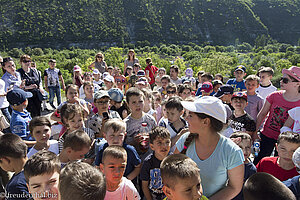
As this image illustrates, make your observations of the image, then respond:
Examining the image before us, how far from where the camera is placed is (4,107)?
4562 millimetres

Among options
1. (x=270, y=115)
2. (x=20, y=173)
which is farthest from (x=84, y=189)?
(x=270, y=115)

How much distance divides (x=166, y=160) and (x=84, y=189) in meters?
0.64

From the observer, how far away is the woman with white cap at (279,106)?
310 cm

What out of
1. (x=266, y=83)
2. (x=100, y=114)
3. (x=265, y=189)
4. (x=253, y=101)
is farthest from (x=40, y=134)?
(x=266, y=83)

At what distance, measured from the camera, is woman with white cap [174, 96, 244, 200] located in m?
1.73

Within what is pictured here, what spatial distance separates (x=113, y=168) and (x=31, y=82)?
4.42 m

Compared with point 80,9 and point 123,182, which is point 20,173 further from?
point 80,9

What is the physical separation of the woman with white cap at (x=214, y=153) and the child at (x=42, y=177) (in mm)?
1214

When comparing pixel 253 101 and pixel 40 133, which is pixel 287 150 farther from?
pixel 40 133

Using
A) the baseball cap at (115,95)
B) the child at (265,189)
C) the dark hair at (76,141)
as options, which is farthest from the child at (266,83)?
the dark hair at (76,141)

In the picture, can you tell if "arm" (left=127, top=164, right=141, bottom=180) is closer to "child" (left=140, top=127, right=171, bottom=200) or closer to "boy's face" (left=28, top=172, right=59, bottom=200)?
"child" (left=140, top=127, right=171, bottom=200)

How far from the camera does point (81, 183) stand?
1.48 m

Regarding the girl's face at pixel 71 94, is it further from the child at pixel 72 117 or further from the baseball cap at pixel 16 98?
the child at pixel 72 117

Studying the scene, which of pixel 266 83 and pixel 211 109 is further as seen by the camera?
pixel 266 83
